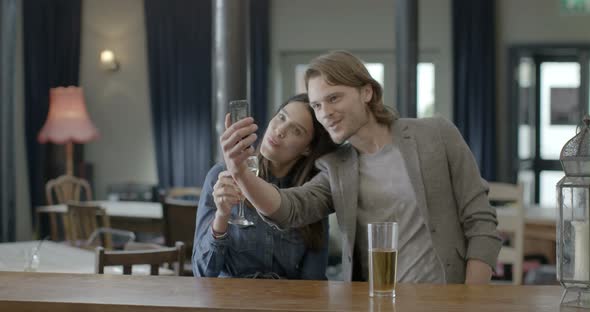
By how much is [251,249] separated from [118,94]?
765cm

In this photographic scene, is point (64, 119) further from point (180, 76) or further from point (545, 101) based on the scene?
point (545, 101)

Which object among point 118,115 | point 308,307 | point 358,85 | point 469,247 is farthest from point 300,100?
point 118,115

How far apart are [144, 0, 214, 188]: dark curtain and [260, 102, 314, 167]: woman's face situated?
7.21 metres

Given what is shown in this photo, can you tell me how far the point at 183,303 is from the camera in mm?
1937

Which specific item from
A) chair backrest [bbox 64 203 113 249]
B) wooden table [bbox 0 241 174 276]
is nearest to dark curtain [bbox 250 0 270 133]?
chair backrest [bbox 64 203 113 249]

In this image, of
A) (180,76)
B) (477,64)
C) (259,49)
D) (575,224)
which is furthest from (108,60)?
(575,224)

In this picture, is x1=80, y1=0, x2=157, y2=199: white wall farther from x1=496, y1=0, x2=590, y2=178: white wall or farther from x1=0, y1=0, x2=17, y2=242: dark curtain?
x1=496, y1=0, x2=590, y2=178: white wall

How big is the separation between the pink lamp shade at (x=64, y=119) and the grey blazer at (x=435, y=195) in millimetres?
6181

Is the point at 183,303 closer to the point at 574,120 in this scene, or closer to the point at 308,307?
the point at 308,307

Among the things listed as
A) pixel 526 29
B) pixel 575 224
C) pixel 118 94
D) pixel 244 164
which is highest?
pixel 526 29

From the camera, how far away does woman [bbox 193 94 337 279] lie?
2.53m

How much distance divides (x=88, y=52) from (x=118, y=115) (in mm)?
746

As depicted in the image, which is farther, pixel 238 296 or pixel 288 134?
pixel 288 134

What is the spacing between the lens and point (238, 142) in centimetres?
222
